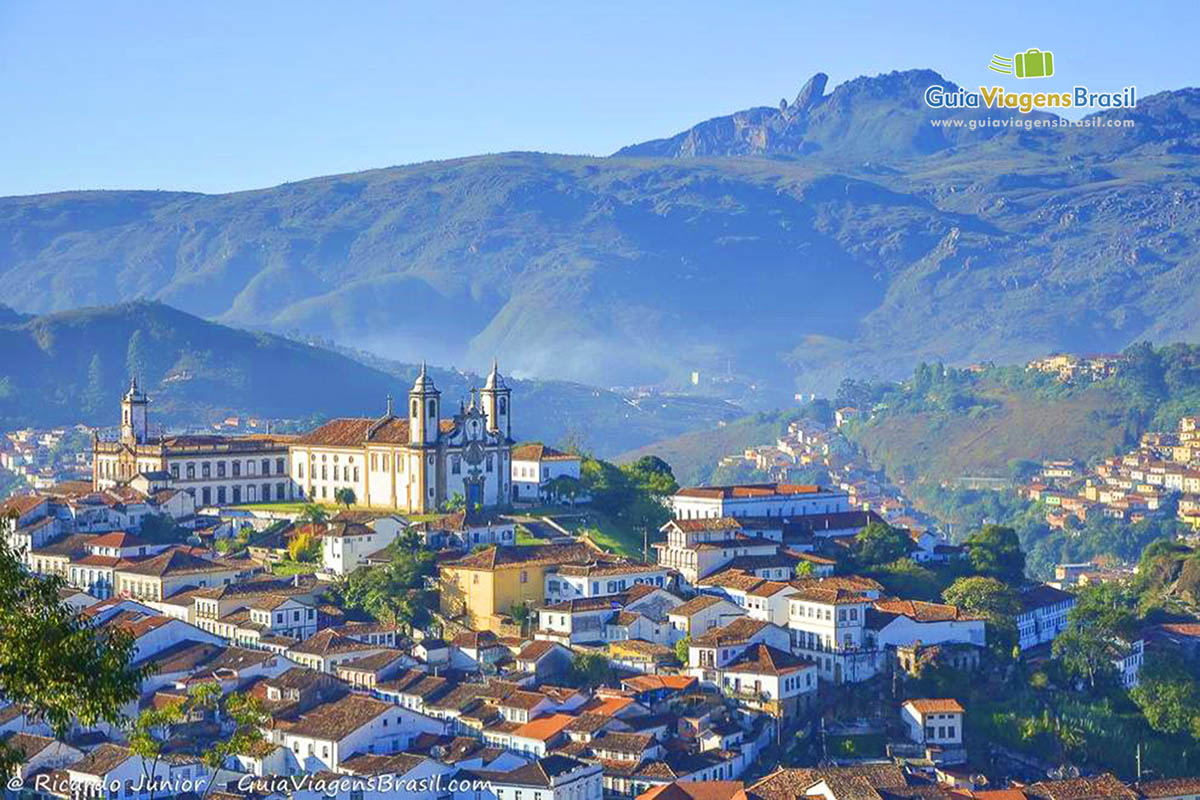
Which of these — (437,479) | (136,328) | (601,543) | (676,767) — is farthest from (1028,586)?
(136,328)

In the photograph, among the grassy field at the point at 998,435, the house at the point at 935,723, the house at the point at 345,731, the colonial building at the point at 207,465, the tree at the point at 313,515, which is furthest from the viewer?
the grassy field at the point at 998,435

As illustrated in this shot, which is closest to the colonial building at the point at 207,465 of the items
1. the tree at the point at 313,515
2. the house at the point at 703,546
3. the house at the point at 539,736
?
the tree at the point at 313,515

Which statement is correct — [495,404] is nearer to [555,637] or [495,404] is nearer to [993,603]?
[555,637]

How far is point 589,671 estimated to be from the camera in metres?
51.5

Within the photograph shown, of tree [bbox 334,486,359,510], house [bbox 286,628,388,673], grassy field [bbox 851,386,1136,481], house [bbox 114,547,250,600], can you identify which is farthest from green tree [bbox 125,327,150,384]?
house [bbox 286,628,388,673]

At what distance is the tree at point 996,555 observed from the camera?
64812mm

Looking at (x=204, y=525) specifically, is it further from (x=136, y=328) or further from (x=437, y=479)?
(x=136, y=328)

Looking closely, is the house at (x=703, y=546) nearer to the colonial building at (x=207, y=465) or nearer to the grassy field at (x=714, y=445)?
the colonial building at (x=207, y=465)

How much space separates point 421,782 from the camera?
43219 millimetres

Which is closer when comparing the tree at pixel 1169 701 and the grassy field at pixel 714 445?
the tree at pixel 1169 701

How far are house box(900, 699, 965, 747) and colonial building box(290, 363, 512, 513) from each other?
19884mm

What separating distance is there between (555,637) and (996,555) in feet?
59.1

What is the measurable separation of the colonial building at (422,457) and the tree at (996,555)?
14.6m

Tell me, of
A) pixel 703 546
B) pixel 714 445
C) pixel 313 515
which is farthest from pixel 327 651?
pixel 714 445
